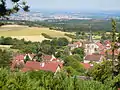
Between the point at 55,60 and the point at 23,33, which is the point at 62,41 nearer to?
the point at 23,33

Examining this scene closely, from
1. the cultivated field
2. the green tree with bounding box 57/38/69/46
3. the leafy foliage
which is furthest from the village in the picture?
the cultivated field

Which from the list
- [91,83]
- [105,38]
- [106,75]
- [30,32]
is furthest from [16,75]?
[105,38]

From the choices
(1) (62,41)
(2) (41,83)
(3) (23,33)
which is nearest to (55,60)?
(3) (23,33)

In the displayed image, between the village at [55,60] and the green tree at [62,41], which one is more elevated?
the village at [55,60]

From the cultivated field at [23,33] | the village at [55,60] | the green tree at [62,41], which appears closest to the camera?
the village at [55,60]

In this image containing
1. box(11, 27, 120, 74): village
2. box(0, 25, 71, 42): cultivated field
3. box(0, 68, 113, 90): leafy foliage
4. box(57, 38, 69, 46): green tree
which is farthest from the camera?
box(57, 38, 69, 46): green tree

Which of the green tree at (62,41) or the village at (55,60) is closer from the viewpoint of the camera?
the village at (55,60)

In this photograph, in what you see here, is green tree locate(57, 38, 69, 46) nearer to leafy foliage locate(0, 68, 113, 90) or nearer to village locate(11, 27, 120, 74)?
village locate(11, 27, 120, 74)

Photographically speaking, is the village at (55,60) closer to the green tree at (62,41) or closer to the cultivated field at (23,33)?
the green tree at (62,41)

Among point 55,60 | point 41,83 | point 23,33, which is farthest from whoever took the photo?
point 23,33

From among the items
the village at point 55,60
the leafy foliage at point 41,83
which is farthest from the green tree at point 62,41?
the leafy foliage at point 41,83

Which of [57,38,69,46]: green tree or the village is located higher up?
the village

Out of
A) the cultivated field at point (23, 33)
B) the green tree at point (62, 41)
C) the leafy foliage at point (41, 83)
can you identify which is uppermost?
the leafy foliage at point (41, 83)
